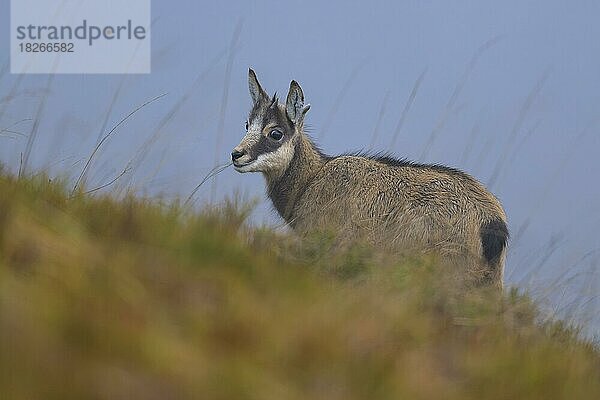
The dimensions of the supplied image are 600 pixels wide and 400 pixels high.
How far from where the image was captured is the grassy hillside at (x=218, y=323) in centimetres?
161

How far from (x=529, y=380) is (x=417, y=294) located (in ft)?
2.38

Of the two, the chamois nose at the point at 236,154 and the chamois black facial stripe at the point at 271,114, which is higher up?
A: the chamois black facial stripe at the point at 271,114

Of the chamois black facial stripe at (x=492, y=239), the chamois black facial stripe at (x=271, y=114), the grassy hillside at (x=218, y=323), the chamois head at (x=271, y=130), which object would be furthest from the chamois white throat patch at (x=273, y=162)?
the grassy hillside at (x=218, y=323)

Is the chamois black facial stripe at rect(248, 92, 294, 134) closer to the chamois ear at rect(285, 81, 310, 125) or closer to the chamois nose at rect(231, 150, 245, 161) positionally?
the chamois ear at rect(285, 81, 310, 125)

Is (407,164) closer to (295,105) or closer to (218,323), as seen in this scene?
(295,105)

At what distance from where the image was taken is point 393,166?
19.5 feet

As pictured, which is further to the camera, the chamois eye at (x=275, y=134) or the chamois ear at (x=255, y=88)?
the chamois ear at (x=255, y=88)

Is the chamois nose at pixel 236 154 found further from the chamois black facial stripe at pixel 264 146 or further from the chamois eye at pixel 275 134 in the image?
the chamois eye at pixel 275 134

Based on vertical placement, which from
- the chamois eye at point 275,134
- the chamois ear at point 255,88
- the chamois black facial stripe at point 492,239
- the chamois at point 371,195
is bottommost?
the chamois black facial stripe at point 492,239

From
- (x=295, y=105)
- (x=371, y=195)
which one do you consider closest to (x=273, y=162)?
(x=295, y=105)

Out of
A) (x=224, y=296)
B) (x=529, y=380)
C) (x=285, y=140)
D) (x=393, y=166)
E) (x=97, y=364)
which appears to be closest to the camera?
(x=97, y=364)

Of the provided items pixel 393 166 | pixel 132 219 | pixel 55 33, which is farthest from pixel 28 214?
pixel 55 33

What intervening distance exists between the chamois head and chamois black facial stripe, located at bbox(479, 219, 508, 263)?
68.0 inches

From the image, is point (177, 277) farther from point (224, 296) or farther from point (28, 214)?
point (28, 214)
